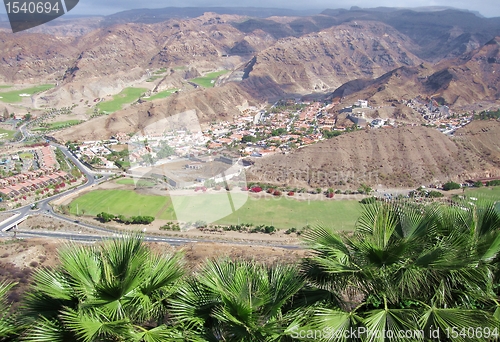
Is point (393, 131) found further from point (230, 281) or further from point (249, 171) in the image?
point (230, 281)

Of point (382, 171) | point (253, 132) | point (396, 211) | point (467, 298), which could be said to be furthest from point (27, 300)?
point (253, 132)

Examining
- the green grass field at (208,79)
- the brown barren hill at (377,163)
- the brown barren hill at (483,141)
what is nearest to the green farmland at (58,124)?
the green grass field at (208,79)

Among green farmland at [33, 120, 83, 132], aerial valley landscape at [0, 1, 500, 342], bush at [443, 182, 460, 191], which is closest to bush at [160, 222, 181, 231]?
aerial valley landscape at [0, 1, 500, 342]

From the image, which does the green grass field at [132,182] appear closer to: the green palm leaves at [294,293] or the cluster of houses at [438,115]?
the green palm leaves at [294,293]

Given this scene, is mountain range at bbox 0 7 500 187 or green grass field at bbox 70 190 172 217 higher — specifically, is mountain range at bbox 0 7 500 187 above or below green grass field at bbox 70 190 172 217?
below

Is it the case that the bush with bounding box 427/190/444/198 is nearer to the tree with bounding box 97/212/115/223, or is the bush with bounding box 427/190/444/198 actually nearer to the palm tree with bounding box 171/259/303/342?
the tree with bounding box 97/212/115/223

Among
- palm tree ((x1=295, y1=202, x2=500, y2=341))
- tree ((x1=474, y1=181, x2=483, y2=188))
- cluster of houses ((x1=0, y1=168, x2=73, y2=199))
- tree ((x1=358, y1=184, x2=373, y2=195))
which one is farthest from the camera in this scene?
tree ((x1=474, y1=181, x2=483, y2=188))

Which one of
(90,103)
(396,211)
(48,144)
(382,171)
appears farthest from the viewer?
(90,103)
